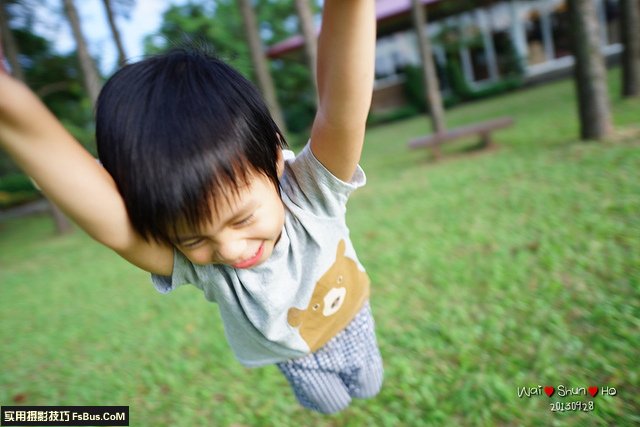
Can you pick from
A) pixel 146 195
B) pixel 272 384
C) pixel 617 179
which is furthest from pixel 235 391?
pixel 617 179

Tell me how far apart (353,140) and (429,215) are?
12.8ft

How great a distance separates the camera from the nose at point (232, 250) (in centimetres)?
90

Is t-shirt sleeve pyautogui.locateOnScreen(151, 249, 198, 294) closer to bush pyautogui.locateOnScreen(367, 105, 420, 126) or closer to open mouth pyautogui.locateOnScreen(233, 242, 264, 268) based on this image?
open mouth pyautogui.locateOnScreen(233, 242, 264, 268)

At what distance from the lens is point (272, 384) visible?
2512 millimetres

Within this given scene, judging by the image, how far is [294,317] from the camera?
4.13 ft

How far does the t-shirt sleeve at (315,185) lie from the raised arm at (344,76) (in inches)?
2.5

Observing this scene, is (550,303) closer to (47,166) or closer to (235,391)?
(235,391)

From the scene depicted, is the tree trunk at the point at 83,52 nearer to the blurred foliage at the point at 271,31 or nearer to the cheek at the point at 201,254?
the cheek at the point at 201,254

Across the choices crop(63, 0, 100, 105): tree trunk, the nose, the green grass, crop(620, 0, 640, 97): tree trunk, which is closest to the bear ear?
the nose

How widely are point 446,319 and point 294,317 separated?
172 centimetres

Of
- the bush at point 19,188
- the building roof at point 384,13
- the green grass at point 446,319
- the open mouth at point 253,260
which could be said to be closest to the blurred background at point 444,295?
the green grass at point 446,319

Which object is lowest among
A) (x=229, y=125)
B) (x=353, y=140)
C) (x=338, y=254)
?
(x=338, y=254)

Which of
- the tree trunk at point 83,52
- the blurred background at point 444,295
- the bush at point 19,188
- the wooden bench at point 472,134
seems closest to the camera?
the blurred background at point 444,295

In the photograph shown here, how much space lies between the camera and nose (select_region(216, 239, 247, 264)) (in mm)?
896
